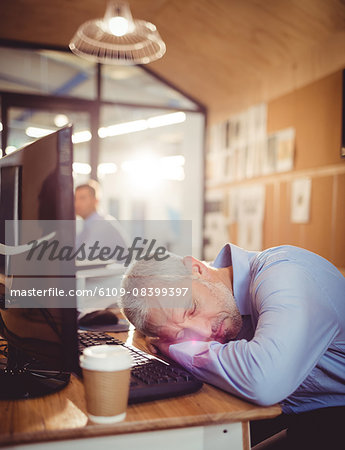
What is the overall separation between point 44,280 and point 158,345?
17.0 inches

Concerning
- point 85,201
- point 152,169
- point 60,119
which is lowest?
point 85,201

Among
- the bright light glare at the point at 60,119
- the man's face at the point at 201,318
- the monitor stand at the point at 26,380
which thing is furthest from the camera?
the bright light glare at the point at 60,119

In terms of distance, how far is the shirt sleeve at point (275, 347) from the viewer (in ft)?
2.95

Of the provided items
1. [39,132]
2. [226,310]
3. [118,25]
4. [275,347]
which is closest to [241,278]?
[226,310]

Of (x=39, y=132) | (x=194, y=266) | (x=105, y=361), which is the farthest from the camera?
(x=39, y=132)

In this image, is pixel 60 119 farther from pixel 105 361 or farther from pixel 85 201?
pixel 105 361

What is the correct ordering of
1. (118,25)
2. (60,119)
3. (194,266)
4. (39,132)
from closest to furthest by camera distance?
1. (194,266)
2. (39,132)
3. (118,25)
4. (60,119)

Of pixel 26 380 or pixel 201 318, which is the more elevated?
pixel 201 318

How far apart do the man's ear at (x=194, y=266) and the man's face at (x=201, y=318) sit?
0.04 metres

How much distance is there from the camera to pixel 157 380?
95 cm

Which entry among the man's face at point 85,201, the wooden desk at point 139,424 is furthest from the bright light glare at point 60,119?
the wooden desk at point 139,424

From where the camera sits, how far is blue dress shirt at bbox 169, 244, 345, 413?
0.91 metres

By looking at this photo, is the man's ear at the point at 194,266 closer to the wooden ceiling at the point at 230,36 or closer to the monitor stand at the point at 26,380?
the monitor stand at the point at 26,380

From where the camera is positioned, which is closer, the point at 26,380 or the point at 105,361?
Answer: the point at 105,361
